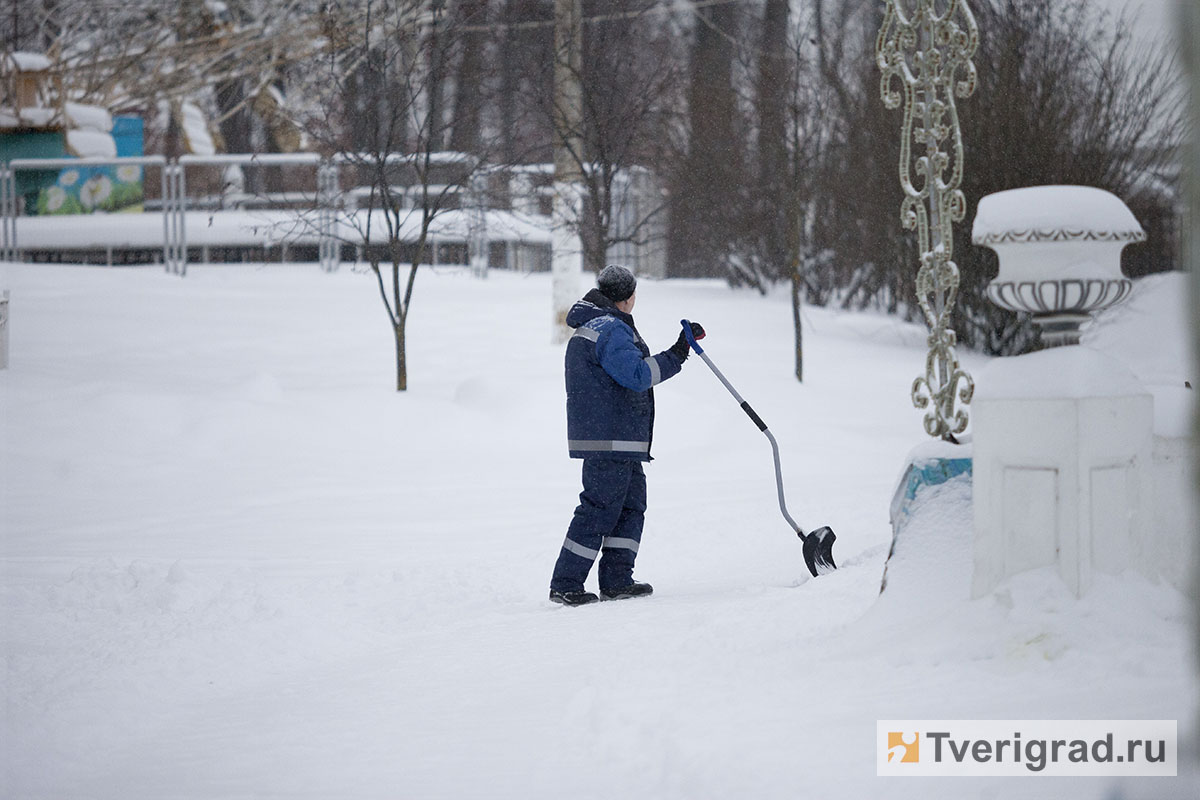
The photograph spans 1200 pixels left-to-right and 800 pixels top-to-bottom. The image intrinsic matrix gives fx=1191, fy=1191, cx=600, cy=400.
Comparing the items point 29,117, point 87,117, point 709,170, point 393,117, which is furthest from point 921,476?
point 29,117

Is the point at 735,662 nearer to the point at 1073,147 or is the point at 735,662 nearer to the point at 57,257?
the point at 1073,147

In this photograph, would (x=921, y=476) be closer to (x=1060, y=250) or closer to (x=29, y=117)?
(x=1060, y=250)

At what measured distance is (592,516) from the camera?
5.30 m

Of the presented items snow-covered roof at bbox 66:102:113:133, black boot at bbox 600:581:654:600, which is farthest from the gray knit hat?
snow-covered roof at bbox 66:102:113:133

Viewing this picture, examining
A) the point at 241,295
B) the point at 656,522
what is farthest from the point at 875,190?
the point at 656,522

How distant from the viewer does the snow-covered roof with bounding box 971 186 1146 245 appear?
3.40m

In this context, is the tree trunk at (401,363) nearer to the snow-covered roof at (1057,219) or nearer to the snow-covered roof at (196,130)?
the snow-covered roof at (1057,219)

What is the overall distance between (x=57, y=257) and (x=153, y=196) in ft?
5.89

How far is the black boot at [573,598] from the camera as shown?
5277mm

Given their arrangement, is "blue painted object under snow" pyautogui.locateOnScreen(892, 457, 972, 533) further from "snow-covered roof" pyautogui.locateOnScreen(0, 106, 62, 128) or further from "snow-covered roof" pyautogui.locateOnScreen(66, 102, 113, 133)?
"snow-covered roof" pyautogui.locateOnScreen(0, 106, 62, 128)

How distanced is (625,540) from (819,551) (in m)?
0.95

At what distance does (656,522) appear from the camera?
7.57 m

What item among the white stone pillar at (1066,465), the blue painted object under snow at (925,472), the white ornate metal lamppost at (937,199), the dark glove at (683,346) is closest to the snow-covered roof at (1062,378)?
the white stone pillar at (1066,465)

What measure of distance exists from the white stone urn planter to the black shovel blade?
2200mm
